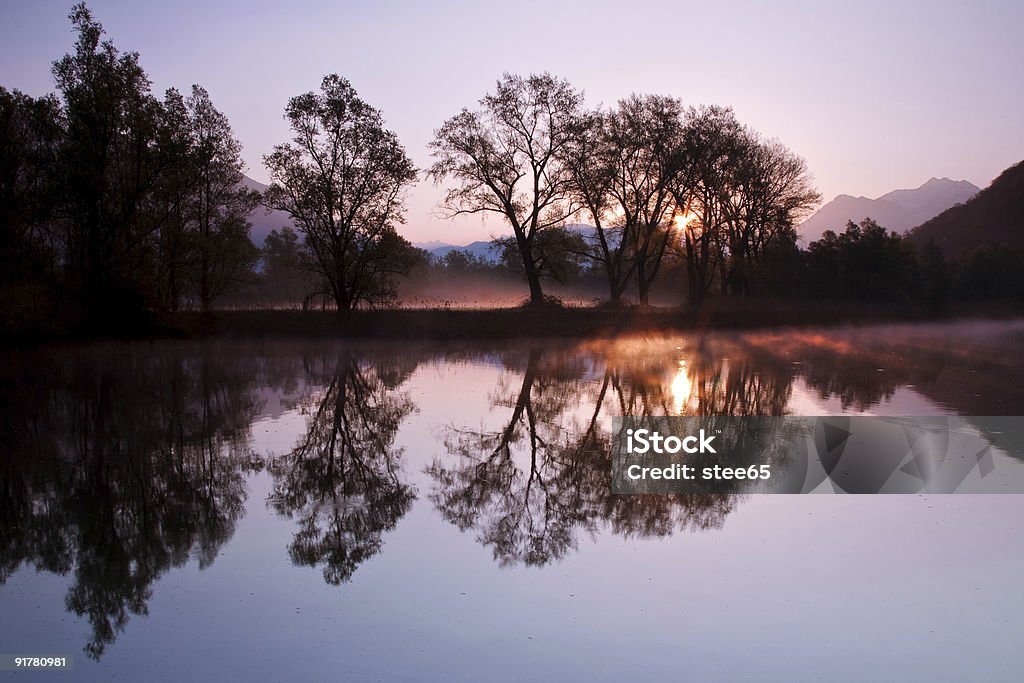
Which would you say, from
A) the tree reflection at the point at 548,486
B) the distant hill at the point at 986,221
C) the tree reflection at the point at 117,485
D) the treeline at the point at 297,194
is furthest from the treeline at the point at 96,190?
the distant hill at the point at 986,221

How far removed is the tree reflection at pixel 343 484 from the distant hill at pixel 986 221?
460 ft

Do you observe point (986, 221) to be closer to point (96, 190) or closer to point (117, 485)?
point (96, 190)

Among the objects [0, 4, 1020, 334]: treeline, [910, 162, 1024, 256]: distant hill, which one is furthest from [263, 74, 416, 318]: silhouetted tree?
Result: [910, 162, 1024, 256]: distant hill

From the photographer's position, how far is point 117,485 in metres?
9.38

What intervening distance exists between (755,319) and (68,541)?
46.0 meters

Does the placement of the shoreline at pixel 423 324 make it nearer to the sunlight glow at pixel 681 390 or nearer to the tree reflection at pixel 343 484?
the sunlight glow at pixel 681 390

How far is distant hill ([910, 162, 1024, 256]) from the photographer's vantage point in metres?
136

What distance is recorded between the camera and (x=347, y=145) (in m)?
37.5

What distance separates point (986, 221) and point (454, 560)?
166318 millimetres

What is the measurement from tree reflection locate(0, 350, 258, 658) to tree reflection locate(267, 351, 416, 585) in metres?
0.72

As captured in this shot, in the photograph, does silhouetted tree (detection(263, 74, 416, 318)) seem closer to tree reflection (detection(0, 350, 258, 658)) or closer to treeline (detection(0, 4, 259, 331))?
treeline (detection(0, 4, 259, 331))

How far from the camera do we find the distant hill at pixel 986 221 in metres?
136

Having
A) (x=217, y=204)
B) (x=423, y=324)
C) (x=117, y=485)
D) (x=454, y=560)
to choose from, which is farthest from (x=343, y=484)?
(x=217, y=204)

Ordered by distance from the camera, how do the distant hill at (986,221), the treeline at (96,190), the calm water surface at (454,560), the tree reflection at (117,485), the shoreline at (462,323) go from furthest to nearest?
the distant hill at (986,221), the shoreline at (462,323), the treeline at (96,190), the tree reflection at (117,485), the calm water surface at (454,560)
